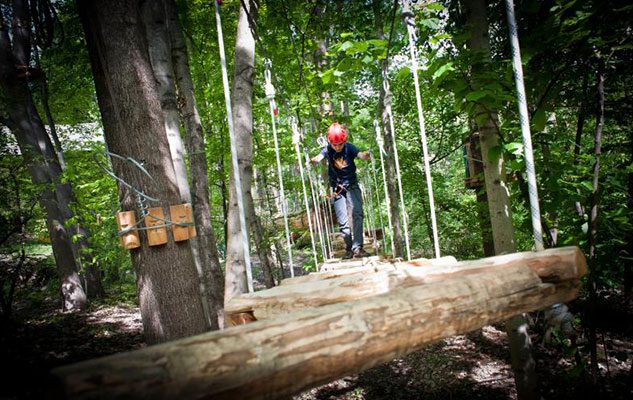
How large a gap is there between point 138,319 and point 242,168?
171 inches

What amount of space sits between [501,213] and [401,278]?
163 cm

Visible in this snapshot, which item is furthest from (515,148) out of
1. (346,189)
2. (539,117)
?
(346,189)

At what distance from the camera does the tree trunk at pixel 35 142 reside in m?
5.45

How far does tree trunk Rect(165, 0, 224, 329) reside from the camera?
152 inches

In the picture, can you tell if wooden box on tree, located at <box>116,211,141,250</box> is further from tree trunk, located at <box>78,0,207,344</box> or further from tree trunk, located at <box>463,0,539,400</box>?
tree trunk, located at <box>463,0,539,400</box>

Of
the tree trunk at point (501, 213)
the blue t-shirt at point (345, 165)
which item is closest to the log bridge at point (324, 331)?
the tree trunk at point (501, 213)

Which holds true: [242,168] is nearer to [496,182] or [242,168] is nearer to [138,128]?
[138,128]

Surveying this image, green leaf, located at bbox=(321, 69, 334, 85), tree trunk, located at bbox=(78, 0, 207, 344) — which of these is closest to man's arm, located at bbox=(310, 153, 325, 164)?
green leaf, located at bbox=(321, 69, 334, 85)

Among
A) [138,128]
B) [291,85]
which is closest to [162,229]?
[138,128]

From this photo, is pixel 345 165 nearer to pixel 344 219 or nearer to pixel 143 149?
pixel 344 219

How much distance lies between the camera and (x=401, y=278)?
3.98 feet

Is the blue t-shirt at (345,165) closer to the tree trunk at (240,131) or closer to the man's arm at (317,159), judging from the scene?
the man's arm at (317,159)

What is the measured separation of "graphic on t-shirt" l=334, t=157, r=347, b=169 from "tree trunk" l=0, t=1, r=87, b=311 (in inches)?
180

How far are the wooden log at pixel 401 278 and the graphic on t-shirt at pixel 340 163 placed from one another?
2.31 m
